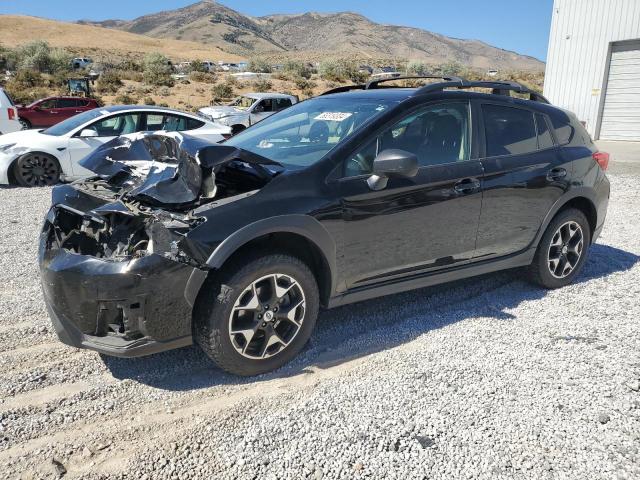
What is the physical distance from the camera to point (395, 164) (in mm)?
3615

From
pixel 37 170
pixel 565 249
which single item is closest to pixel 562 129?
pixel 565 249

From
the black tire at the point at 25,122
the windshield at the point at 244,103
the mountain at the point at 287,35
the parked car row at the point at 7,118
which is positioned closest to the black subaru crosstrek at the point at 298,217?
the parked car row at the point at 7,118

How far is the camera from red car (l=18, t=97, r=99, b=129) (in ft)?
70.7

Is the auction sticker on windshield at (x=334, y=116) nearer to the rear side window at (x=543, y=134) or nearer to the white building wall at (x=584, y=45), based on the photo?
the rear side window at (x=543, y=134)

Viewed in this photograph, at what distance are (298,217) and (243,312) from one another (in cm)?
67

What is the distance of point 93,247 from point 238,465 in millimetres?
1584

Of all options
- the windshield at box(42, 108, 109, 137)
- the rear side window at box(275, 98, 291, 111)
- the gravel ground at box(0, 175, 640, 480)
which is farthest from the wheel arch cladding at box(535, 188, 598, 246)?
the rear side window at box(275, 98, 291, 111)

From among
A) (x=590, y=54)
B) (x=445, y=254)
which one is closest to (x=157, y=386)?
(x=445, y=254)

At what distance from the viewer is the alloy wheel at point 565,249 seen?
16.8 feet

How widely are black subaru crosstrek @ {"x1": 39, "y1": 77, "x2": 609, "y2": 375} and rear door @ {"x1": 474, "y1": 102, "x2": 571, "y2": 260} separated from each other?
0.05 feet

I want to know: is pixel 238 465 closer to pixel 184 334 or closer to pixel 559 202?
pixel 184 334

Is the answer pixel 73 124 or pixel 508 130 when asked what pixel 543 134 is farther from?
pixel 73 124

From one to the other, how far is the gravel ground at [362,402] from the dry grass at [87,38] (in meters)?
82.3

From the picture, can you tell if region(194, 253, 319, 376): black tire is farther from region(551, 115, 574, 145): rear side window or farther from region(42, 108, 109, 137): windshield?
region(42, 108, 109, 137): windshield
